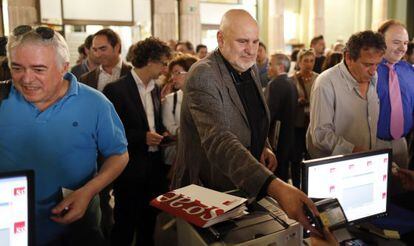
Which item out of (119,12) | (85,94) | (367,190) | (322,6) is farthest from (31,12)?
(322,6)

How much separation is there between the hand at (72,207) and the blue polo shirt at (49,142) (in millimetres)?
161

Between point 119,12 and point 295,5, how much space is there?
800 centimetres

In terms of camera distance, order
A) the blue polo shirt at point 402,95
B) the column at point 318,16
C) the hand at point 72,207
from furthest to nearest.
A: the column at point 318,16, the blue polo shirt at point 402,95, the hand at point 72,207

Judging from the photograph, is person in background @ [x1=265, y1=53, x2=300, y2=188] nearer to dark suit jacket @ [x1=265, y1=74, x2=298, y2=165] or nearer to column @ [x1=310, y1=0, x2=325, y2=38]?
dark suit jacket @ [x1=265, y1=74, x2=298, y2=165]

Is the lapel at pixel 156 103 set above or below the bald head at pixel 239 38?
below

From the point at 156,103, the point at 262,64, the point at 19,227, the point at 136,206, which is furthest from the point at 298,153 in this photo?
the point at 19,227

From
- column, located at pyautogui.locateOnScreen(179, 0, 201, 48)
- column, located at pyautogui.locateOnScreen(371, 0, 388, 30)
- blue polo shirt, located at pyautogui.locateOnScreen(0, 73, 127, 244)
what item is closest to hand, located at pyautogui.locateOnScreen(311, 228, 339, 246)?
blue polo shirt, located at pyautogui.locateOnScreen(0, 73, 127, 244)

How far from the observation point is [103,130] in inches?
72.7

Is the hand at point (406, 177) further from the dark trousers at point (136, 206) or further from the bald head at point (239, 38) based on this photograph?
the dark trousers at point (136, 206)

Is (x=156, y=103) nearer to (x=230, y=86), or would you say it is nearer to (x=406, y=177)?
(x=230, y=86)

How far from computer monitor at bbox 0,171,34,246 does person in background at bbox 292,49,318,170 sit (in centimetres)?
400

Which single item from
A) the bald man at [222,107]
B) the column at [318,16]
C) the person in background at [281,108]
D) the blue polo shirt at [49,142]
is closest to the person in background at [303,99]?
the person in background at [281,108]

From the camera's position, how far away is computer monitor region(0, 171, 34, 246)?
1212 mm

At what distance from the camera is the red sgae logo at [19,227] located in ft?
4.07
